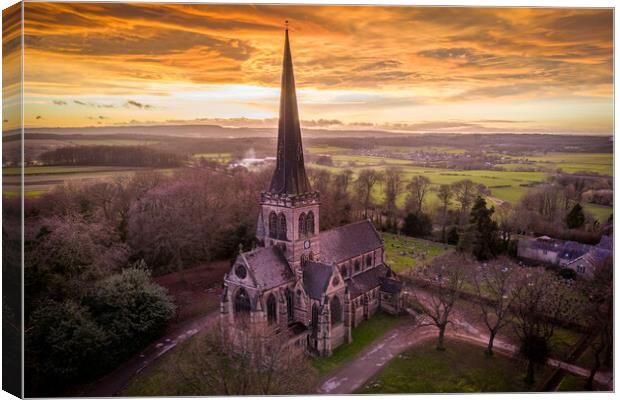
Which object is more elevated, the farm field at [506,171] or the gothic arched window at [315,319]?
the farm field at [506,171]

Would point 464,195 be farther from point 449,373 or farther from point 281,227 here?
point 281,227

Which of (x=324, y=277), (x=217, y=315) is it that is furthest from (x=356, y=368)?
(x=217, y=315)

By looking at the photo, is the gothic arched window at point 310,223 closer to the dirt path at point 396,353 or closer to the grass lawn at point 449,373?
the dirt path at point 396,353

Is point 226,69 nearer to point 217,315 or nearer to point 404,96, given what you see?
point 404,96

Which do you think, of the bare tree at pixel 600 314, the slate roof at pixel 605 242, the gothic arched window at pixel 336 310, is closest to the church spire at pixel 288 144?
the gothic arched window at pixel 336 310

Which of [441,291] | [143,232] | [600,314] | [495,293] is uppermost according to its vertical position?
[143,232]

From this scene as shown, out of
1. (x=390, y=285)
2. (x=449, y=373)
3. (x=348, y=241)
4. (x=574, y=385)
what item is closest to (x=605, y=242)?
(x=574, y=385)
